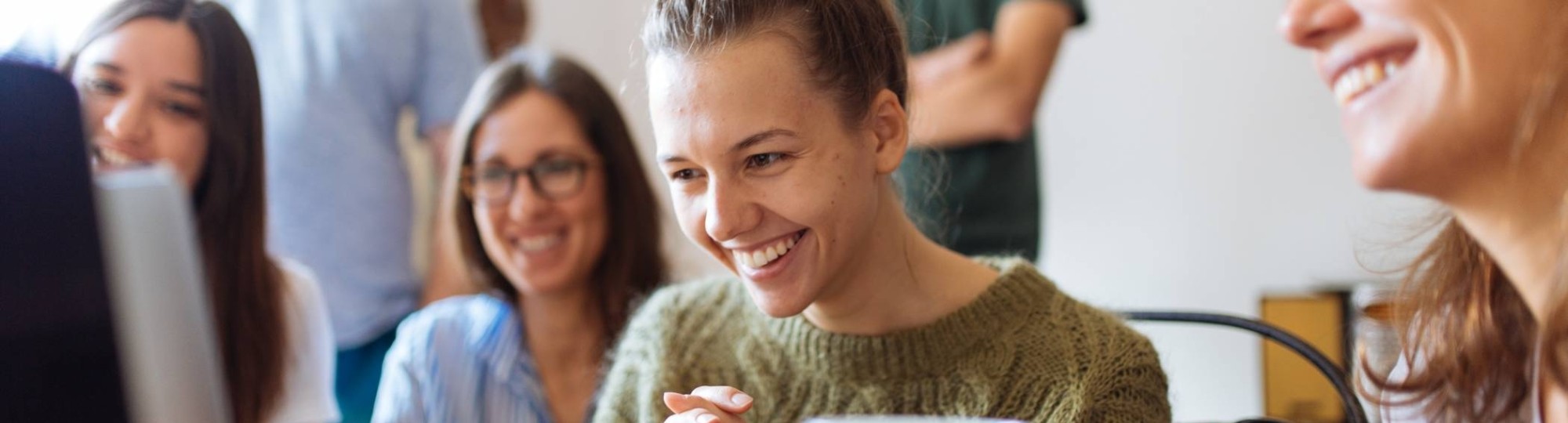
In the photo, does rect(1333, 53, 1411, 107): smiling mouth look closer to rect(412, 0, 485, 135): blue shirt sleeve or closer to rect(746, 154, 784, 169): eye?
rect(746, 154, 784, 169): eye

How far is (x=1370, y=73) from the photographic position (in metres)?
0.78

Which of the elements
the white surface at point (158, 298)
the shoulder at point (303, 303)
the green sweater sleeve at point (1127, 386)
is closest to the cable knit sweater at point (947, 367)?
the green sweater sleeve at point (1127, 386)

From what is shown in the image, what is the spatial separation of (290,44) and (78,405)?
1637 millimetres

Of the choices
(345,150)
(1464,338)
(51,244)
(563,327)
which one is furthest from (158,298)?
(345,150)

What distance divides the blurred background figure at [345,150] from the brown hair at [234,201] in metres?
0.48

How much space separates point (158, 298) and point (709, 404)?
Result: 49 centimetres

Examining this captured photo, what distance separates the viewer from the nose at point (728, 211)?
1.06m

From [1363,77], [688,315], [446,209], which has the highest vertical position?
[1363,77]

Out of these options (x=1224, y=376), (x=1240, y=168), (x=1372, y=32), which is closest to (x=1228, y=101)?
(x=1240, y=168)

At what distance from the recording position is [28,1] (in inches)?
80.4

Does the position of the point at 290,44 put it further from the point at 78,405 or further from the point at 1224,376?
the point at 1224,376

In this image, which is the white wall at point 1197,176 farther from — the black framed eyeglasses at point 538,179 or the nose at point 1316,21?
the nose at point 1316,21

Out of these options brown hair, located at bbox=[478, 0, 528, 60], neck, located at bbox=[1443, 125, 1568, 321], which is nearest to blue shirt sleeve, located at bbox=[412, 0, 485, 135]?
brown hair, located at bbox=[478, 0, 528, 60]

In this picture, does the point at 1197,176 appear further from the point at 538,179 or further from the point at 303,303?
the point at 303,303
